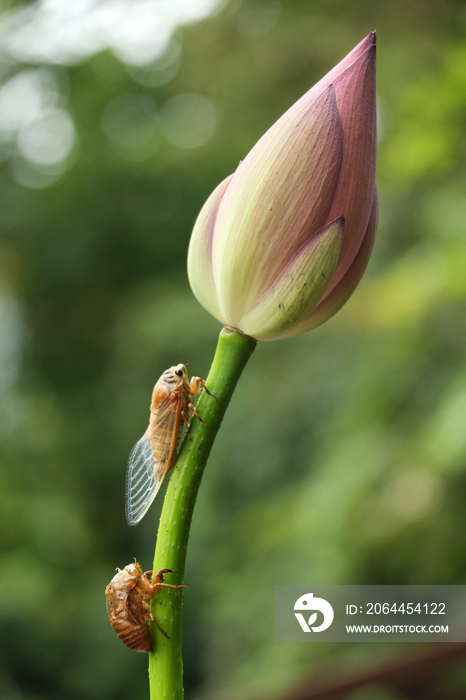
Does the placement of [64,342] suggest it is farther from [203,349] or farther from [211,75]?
[211,75]

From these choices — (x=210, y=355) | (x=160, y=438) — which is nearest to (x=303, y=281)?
(x=160, y=438)

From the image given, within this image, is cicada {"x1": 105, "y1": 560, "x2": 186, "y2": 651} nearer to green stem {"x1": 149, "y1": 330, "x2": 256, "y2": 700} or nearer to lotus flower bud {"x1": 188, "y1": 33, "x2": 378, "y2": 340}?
green stem {"x1": 149, "y1": 330, "x2": 256, "y2": 700}

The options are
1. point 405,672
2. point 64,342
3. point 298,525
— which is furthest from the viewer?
point 64,342

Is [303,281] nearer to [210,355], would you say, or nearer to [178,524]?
[178,524]

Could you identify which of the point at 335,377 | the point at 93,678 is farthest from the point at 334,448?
the point at 93,678

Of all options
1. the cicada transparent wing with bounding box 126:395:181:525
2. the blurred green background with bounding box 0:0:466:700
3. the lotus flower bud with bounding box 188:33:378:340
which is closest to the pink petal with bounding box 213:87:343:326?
the lotus flower bud with bounding box 188:33:378:340

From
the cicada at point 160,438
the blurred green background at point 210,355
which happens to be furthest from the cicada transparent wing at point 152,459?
the blurred green background at point 210,355
